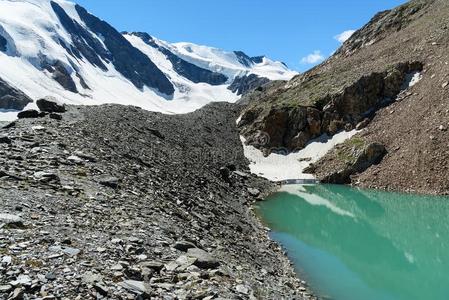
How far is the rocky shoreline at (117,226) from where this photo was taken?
1128 centimetres

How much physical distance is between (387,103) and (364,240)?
134 ft

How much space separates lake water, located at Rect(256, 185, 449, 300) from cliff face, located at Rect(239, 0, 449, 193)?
5.69m

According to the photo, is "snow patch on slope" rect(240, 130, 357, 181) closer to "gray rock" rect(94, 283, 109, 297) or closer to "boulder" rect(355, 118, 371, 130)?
"boulder" rect(355, 118, 371, 130)

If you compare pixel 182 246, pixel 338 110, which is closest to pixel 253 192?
pixel 182 246

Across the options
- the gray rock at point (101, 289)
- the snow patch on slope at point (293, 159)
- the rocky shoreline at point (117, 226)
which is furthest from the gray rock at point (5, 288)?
the snow patch on slope at point (293, 159)

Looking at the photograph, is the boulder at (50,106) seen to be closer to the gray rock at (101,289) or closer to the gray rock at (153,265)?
the gray rock at (153,265)

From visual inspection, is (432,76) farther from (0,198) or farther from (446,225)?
(0,198)

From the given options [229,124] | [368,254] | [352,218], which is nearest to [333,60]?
[229,124]

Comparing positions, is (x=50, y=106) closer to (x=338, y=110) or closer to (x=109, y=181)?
(x=109, y=181)

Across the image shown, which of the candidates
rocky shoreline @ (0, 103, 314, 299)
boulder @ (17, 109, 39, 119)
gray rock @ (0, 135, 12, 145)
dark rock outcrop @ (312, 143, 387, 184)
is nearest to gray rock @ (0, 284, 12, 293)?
rocky shoreline @ (0, 103, 314, 299)

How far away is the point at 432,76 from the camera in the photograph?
64625 mm

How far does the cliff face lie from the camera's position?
51.8 m

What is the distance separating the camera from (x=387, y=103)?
67938 mm

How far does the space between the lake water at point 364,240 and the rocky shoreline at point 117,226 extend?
2.06m
